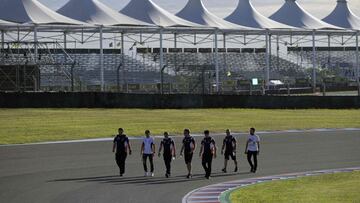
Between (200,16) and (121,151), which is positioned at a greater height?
(200,16)

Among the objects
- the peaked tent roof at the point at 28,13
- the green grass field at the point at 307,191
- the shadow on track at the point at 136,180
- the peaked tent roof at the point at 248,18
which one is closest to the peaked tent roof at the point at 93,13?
the peaked tent roof at the point at 28,13

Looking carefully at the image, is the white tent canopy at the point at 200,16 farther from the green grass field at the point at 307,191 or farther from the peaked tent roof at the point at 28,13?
the green grass field at the point at 307,191

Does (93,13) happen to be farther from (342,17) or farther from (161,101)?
(342,17)

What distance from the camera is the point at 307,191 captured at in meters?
17.6

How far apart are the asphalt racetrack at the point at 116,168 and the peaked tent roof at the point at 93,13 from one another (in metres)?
24.6

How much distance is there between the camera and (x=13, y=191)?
1764 cm

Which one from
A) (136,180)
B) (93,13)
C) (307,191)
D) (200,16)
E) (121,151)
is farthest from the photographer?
(200,16)

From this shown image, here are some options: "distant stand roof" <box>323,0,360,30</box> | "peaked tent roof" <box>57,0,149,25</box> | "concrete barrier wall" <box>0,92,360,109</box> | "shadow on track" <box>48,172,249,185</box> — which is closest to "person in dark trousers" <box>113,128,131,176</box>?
"shadow on track" <box>48,172,249,185</box>

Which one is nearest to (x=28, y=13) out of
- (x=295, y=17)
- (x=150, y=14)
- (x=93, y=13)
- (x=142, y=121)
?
(x=93, y=13)

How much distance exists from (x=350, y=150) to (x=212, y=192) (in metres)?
12.3

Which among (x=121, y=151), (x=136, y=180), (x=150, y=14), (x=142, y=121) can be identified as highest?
(x=150, y=14)

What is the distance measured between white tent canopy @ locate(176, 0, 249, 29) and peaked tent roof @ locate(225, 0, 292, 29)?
3.44 meters

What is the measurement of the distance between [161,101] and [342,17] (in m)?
41.6

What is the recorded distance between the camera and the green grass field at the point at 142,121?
33.7 meters
